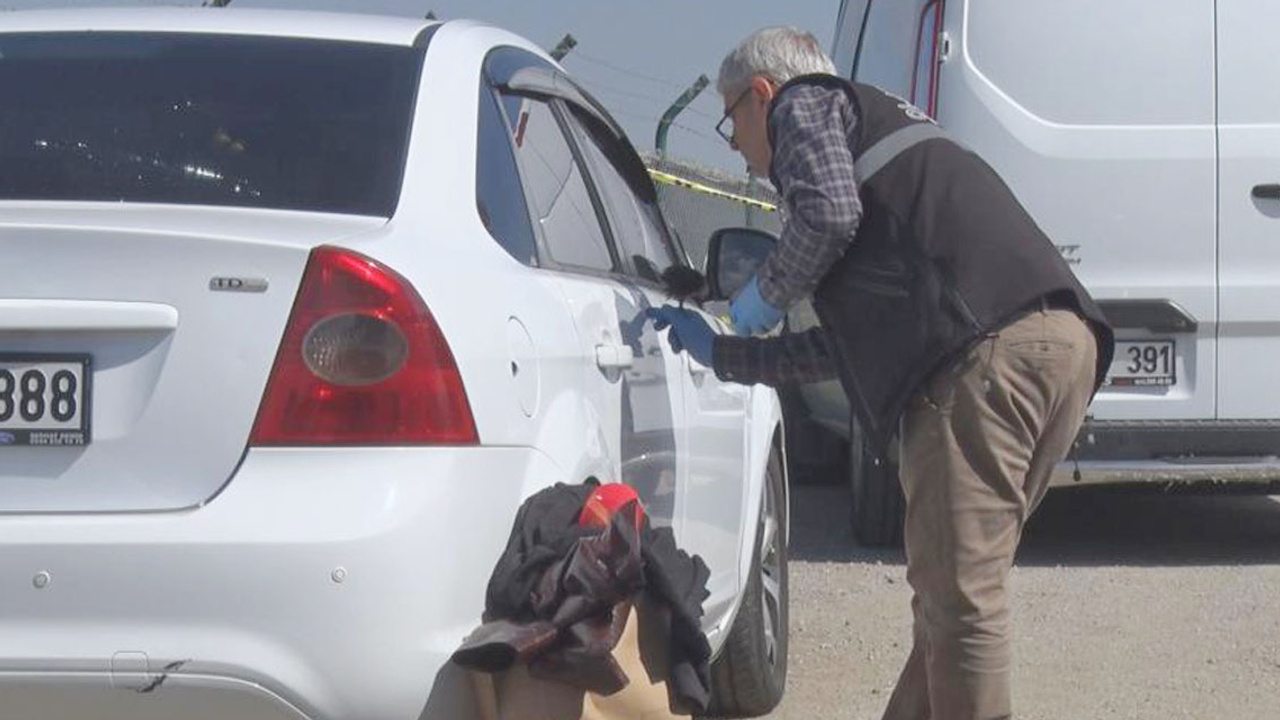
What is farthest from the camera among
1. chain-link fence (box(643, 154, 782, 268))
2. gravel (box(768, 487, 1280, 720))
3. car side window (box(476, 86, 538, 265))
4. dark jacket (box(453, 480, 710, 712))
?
chain-link fence (box(643, 154, 782, 268))

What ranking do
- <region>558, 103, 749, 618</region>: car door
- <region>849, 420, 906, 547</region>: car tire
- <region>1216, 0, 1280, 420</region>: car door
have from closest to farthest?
<region>558, 103, 749, 618</region>: car door → <region>1216, 0, 1280, 420</region>: car door → <region>849, 420, 906, 547</region>: car tire

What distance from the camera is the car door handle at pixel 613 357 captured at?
12.5 ft

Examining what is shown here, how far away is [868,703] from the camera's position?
5969mm

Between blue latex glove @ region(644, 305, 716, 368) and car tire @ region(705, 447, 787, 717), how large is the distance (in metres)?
1.00

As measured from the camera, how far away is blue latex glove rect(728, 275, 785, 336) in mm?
4289

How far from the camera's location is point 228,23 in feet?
13.4

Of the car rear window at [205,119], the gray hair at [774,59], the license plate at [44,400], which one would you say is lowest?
the license plate at [44,400]

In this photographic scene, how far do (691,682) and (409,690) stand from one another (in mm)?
589

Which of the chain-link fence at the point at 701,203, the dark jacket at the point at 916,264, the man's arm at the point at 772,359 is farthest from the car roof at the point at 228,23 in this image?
the chain-link fence at the point at 701,203

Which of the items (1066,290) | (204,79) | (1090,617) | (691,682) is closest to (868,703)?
(1090,617)

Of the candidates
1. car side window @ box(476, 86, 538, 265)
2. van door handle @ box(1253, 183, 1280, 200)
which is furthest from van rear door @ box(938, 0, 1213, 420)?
car side window @ box(476, 86, 538, 265)

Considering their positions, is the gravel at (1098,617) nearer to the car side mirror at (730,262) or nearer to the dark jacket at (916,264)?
the car side mirror at (730,262)

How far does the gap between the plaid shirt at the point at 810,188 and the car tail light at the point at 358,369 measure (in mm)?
1066

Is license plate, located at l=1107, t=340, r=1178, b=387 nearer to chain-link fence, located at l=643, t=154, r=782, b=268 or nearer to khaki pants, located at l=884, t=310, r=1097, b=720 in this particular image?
chain-link fence, located at l=643, t=154, r=782, b=268
